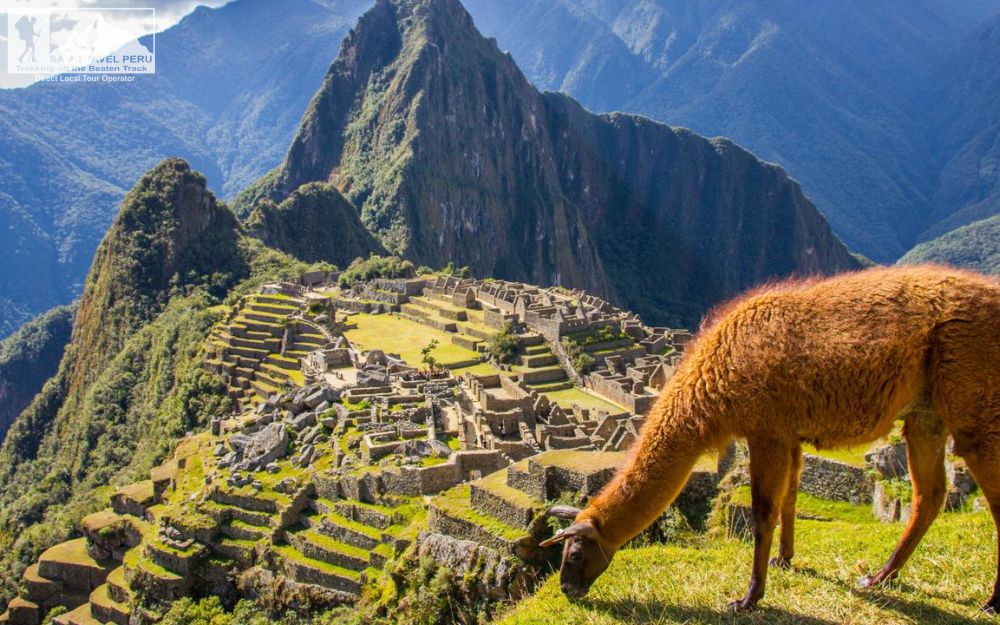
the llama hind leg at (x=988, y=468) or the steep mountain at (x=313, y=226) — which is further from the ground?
the steep mountain at (x=313, y=226)

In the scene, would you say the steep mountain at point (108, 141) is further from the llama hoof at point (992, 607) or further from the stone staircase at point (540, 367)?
the llama hoof at point (992, 607)

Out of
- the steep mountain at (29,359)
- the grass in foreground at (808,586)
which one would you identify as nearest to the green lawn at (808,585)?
the grass in foreground at (808,586)

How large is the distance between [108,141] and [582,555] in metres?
156

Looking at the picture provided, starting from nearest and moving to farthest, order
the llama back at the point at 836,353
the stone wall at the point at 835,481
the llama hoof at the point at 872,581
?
the llama back at the point at 836,353 < the llama hoof at the point at 872,581 < the stone wall at the point at 835,481

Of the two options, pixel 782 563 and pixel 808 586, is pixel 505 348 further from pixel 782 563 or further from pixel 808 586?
pixel 808 586

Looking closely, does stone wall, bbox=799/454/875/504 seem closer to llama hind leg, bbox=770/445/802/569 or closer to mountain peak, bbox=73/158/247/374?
llama hind leg, bbox=770/445/802/569

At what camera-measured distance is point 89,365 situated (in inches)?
2603

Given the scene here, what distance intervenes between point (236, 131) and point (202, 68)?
76.7 feet

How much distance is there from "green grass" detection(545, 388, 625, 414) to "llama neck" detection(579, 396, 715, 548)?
87.3ft

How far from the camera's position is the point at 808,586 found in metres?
5.80

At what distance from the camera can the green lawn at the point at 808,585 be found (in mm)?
5379

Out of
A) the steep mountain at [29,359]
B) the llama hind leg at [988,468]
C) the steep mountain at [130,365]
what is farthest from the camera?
the steep mountain at [29,359]

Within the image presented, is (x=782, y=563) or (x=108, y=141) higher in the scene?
(x=108, y=141)

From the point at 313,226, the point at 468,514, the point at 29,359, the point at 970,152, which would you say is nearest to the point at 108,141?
the point at 313,226
